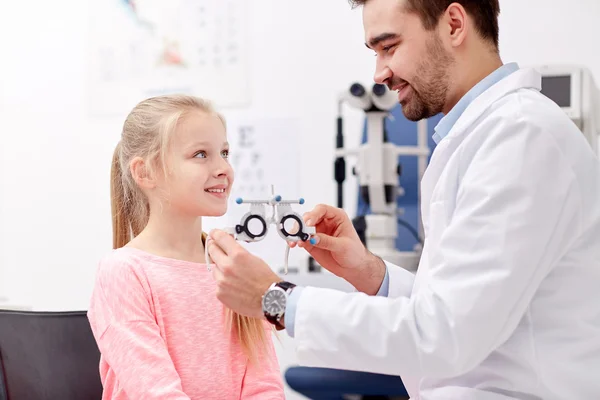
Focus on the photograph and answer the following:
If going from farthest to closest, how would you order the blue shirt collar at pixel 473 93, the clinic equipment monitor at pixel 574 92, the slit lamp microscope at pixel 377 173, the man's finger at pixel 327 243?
the slit lamp microscope at pixel 377 173 < the clinic equipment monitor at pixel 574 92 < the man's finger at pixel 327 243 < the blue shirt collar at pixel 473 93

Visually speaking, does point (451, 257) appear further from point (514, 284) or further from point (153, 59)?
point (153, 59)

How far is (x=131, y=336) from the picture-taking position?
50.4 inches

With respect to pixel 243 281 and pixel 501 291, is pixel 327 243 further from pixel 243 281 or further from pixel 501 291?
pixel 501 291

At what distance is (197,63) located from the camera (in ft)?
11.0

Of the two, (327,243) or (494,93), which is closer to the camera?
(494,93)

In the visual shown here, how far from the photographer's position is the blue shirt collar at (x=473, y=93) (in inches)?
47.6

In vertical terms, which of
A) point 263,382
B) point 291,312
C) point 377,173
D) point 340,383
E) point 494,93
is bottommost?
point 340,383

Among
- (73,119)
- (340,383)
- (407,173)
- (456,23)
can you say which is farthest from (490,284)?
(73,119)

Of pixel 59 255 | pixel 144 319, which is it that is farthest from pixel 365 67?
pixel 144 319

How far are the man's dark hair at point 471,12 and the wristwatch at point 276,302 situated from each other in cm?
54

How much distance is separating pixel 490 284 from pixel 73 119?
2946 millimetres

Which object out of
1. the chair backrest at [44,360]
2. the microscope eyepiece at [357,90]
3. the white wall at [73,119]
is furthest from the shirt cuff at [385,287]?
the white wall at [73,119]

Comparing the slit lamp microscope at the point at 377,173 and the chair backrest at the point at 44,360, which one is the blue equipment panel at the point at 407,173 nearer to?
the slit lamp microscope at the point at 377,173

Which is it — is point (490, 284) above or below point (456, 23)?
below
